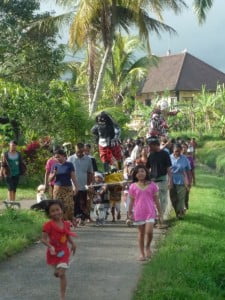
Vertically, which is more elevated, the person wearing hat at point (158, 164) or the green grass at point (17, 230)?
the person wearing hat at point (158, 164)

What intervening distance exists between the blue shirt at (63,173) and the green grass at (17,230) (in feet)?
3.03

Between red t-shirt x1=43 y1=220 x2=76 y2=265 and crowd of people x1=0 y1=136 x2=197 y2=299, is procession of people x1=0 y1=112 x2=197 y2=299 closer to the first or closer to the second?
crowd of people x1=0 y1=136 x2=197 y2=299

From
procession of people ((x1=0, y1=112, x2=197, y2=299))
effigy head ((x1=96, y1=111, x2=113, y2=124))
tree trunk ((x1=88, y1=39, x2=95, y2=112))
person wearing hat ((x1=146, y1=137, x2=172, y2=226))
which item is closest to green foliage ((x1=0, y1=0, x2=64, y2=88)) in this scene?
tree trunk ((x1=88, y1=39, x2=95, y2=112))

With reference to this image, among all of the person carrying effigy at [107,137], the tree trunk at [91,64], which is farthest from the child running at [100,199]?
the tree trunk at [91,64]

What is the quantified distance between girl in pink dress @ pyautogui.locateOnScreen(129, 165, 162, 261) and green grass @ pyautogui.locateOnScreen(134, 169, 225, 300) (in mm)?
293

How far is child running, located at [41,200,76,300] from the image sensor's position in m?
7.13

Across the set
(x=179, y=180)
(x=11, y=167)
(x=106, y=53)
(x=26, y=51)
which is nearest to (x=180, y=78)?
(x=26, y=51)

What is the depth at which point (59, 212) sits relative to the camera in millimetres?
7262

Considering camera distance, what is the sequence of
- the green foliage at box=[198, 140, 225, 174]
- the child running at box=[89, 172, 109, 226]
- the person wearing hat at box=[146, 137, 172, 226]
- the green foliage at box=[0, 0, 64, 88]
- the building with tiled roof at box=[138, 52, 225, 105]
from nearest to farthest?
the person wearing hat at box=[146, 137, 172, 226] → the child running at box=[89, 172, 109, 226] → the green foliage at box=[0, 0, 64, 88] → the green foliage at box=[198, 140, 225, 174] → the building with tiled roof at box=[138, 52, 225, 105]

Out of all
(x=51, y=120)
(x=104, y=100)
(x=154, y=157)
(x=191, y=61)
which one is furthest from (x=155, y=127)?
(x=191, y=61)

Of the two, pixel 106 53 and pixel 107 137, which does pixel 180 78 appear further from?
pixel 107 137

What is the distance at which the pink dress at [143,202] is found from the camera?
9508 mm

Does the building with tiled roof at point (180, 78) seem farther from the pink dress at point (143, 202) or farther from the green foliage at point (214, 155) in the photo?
the pink dress at point (143, 202)

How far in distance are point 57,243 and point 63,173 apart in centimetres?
433
